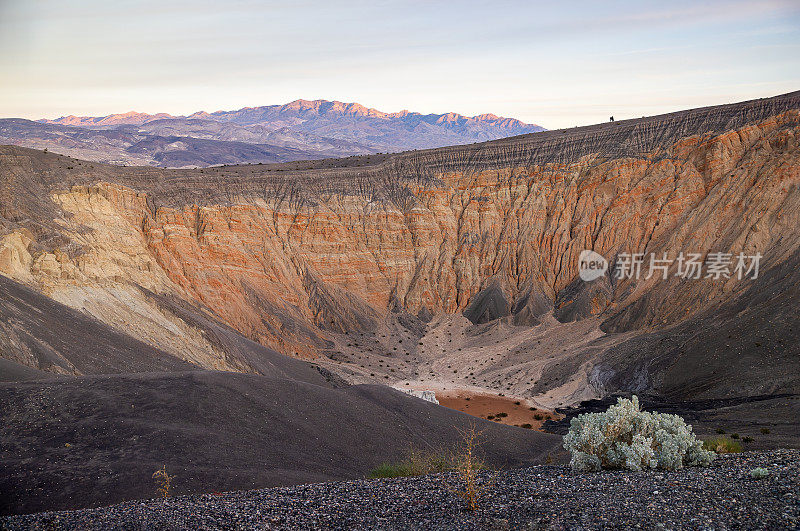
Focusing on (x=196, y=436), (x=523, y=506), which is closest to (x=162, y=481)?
(x=196, y=436)

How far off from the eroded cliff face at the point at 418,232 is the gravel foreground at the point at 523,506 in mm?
22611

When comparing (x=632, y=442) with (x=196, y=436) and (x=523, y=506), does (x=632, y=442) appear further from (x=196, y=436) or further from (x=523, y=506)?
(x=196, y=436)

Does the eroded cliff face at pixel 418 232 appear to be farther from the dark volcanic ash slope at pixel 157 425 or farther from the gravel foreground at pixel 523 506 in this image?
the gravel foreground at pixel 523 506

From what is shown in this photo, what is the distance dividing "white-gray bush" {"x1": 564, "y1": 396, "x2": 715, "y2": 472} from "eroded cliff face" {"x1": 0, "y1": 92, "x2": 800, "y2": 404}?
24177 millimetres

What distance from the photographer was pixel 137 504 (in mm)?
10766

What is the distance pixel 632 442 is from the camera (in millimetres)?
11820

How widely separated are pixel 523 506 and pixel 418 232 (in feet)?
157

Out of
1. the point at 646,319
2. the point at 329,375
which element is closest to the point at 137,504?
the point at 329,375

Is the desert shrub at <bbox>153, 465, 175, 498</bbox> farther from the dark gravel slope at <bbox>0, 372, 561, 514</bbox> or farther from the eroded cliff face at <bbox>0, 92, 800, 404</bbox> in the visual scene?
the eroded cliff face at <bbox>0, 92, 800, 404</bbox>

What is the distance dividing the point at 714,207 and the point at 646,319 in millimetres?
11596

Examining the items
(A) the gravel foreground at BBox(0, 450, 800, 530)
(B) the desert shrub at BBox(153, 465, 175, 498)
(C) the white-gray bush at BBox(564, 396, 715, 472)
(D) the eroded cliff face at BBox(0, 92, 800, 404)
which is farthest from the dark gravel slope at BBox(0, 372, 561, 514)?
(D) the eroded cliff face at BBox(0, 92, 800, 404)

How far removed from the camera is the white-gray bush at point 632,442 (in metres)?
11.4

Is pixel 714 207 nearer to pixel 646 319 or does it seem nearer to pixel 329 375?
pixel 646 319

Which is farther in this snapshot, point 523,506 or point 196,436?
point 196,436
